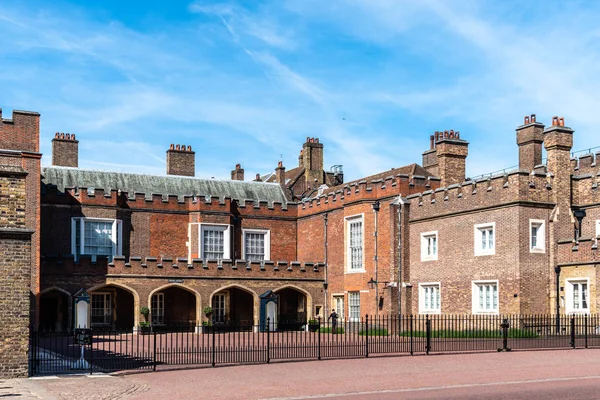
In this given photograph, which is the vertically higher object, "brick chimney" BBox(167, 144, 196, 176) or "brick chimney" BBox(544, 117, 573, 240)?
"brick chimney" BBox(167, 144, 196, 176)

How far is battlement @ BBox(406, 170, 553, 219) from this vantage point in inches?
1168

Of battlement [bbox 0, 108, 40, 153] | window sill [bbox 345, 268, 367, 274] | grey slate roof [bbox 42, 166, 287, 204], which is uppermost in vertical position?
battlement [bbox 0, 108, 40, 153]

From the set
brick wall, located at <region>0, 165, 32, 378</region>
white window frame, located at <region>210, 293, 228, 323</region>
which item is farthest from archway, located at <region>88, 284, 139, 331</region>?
brick wall, located at <region>0, 165, 32, 378</region>

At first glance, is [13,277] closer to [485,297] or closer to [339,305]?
[485,297]

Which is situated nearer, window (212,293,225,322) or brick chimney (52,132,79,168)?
window (212,293,225,322)

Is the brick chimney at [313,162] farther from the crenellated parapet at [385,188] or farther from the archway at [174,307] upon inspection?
the archway at [174,307]

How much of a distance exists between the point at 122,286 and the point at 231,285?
4.96 metres

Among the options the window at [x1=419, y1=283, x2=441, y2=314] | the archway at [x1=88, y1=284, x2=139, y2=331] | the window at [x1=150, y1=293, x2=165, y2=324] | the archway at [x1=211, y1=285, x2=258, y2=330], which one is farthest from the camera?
the archway at [x1=211, y1=285, x2=258, y2=330]

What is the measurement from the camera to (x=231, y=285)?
125 ft

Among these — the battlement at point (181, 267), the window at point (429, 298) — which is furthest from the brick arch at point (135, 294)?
the window at point (429, 298)

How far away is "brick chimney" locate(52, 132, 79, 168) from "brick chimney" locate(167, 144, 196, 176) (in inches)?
194

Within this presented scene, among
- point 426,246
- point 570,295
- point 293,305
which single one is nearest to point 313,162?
point 293,305

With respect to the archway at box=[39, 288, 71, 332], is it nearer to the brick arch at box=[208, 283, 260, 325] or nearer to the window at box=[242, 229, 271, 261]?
the brick arch at box=[208, 283, 260, 325]

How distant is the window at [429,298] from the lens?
1318 inches
